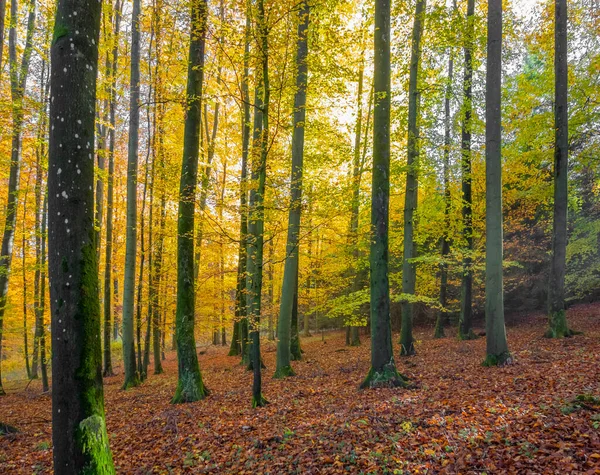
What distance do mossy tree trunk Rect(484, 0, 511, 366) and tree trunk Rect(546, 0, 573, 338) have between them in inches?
144

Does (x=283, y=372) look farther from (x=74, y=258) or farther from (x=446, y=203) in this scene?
(x=446, y=203)

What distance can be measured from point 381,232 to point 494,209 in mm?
2828

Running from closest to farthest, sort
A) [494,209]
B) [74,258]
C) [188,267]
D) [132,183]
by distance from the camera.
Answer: [74,258], [494,209], [188,267], [132,183]

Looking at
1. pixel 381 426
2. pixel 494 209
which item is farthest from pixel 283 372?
pixel 494 209

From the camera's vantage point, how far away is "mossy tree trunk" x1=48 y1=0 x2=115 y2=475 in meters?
3.30

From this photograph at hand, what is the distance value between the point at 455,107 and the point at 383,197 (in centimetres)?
1185

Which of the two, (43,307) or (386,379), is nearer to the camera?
(386,379)

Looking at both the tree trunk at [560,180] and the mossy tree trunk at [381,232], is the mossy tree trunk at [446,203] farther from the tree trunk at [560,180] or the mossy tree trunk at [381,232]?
the mossy tree trunk at [381,232]

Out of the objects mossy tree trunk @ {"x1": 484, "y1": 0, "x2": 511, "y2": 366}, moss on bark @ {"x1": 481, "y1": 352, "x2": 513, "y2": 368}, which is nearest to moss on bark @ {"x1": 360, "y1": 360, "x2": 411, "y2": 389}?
moss on bark @ {"x1": 481, "y1": 352, "x2": 513, "y2": 368}

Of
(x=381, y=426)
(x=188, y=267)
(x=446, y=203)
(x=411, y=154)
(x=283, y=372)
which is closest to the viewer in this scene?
(x=381, y=426)

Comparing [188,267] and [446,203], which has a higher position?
[446,203]

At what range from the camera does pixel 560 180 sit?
34.5 feet

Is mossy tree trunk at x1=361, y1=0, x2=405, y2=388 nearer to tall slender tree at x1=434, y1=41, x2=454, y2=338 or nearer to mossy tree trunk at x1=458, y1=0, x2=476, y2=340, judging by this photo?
mossy tree trunk at x1=458, y1=0, x2=476, y2=340

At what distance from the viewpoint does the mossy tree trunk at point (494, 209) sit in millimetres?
8141
